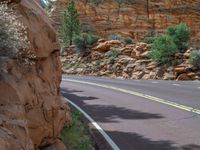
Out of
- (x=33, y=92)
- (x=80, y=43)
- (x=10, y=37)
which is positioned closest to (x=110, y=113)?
(x=33, y=92)

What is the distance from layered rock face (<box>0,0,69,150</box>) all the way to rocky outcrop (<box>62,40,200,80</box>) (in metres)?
24.0

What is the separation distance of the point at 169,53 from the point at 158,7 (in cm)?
3551

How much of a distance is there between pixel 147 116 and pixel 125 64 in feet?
86.6

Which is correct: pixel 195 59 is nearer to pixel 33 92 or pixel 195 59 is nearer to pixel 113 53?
pixel 113 53

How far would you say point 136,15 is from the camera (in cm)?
6894

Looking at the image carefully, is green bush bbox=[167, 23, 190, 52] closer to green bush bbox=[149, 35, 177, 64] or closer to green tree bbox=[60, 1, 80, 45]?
green bush bbox=[149, 35, 177, 64]

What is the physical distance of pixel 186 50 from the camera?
3772cm

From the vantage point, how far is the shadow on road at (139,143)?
9.54m

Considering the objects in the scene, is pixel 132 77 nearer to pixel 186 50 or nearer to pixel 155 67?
pixel 155 67

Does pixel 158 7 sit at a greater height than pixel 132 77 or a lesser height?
greater

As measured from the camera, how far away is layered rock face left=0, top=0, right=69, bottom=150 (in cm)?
618

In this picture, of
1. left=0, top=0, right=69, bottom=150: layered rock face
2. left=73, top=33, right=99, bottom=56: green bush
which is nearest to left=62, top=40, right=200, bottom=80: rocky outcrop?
left=73, top=33, right=99, bottom=56: green bush

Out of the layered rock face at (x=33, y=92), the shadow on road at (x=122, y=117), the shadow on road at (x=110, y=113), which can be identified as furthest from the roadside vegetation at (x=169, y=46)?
the layered rock face at (x=33, y=92)

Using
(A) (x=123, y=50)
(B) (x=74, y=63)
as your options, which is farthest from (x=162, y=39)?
(B) (x=74, y=63)
